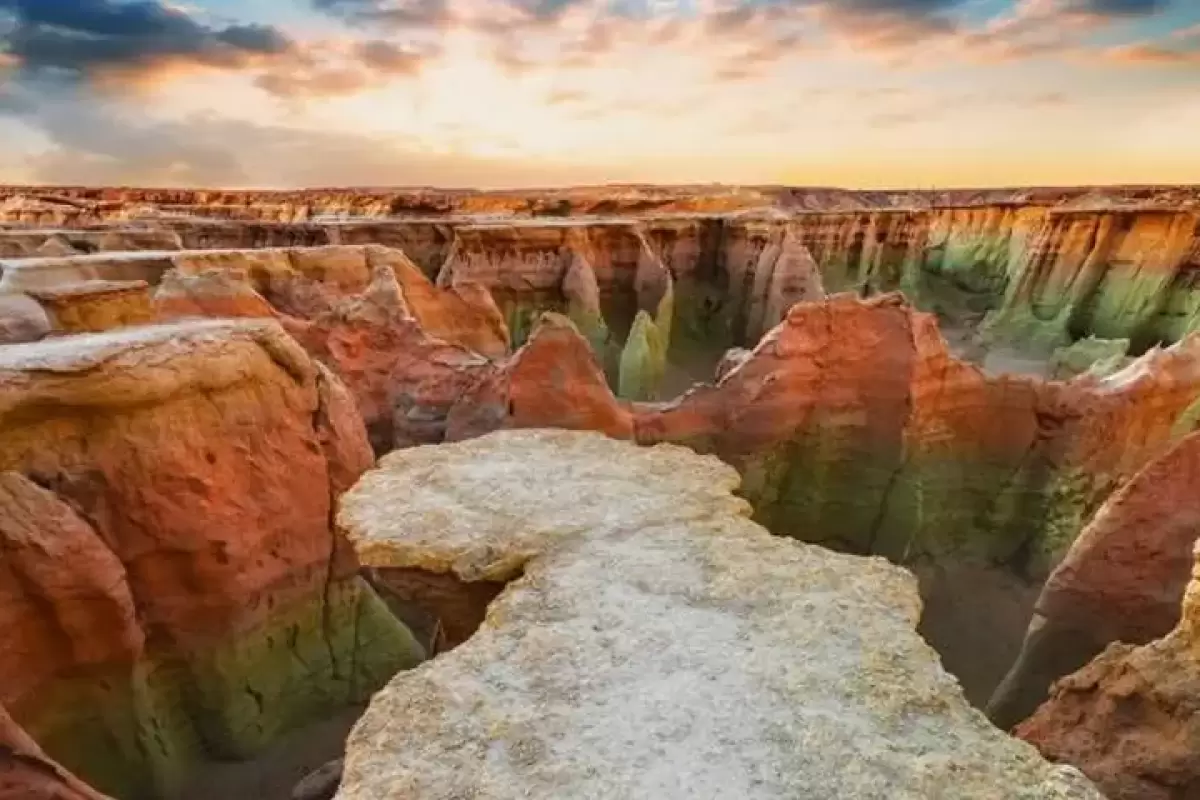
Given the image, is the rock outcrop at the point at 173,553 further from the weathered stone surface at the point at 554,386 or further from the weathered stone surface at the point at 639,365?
the weathered stone surface at the point at 639,365

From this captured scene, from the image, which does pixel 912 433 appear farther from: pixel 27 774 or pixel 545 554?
pixel 27 774

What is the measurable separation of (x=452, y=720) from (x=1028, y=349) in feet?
80.0

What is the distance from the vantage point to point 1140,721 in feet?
14.4

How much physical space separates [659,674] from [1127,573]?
4.24 meters

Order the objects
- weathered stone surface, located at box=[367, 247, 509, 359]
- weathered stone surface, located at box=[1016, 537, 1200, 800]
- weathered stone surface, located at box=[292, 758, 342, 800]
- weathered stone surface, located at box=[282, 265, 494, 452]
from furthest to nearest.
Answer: weathered stone surface, located at box=[367, 247, 509, 359] → weathered stone surface, located at box=[282, 265, 494, 452] → weathered stone surface, located at box=[292, 758, 342, 800] → weathered stone surface, located at box=[1016, 537, 1200, 800]

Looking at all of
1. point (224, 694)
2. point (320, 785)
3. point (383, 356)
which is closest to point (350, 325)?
point (383, 356)

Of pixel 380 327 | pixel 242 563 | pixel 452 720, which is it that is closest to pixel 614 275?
pixel 380 327

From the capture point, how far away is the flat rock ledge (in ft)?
10.4

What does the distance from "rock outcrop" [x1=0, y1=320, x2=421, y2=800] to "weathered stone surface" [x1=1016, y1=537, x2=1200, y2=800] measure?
559 cm

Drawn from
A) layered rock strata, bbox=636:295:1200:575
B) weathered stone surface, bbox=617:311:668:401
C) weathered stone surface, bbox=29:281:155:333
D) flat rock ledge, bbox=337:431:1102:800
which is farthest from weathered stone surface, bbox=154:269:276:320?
weathered stone surface, bbox=617:311:668:401

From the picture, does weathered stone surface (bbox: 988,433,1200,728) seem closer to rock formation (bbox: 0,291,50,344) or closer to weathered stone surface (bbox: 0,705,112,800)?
weathered stone surface (bbox: 0,705,112,800)

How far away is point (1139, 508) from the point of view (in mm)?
5918

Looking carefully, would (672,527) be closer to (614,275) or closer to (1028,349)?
(614,275)

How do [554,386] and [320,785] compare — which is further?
[554,386]
